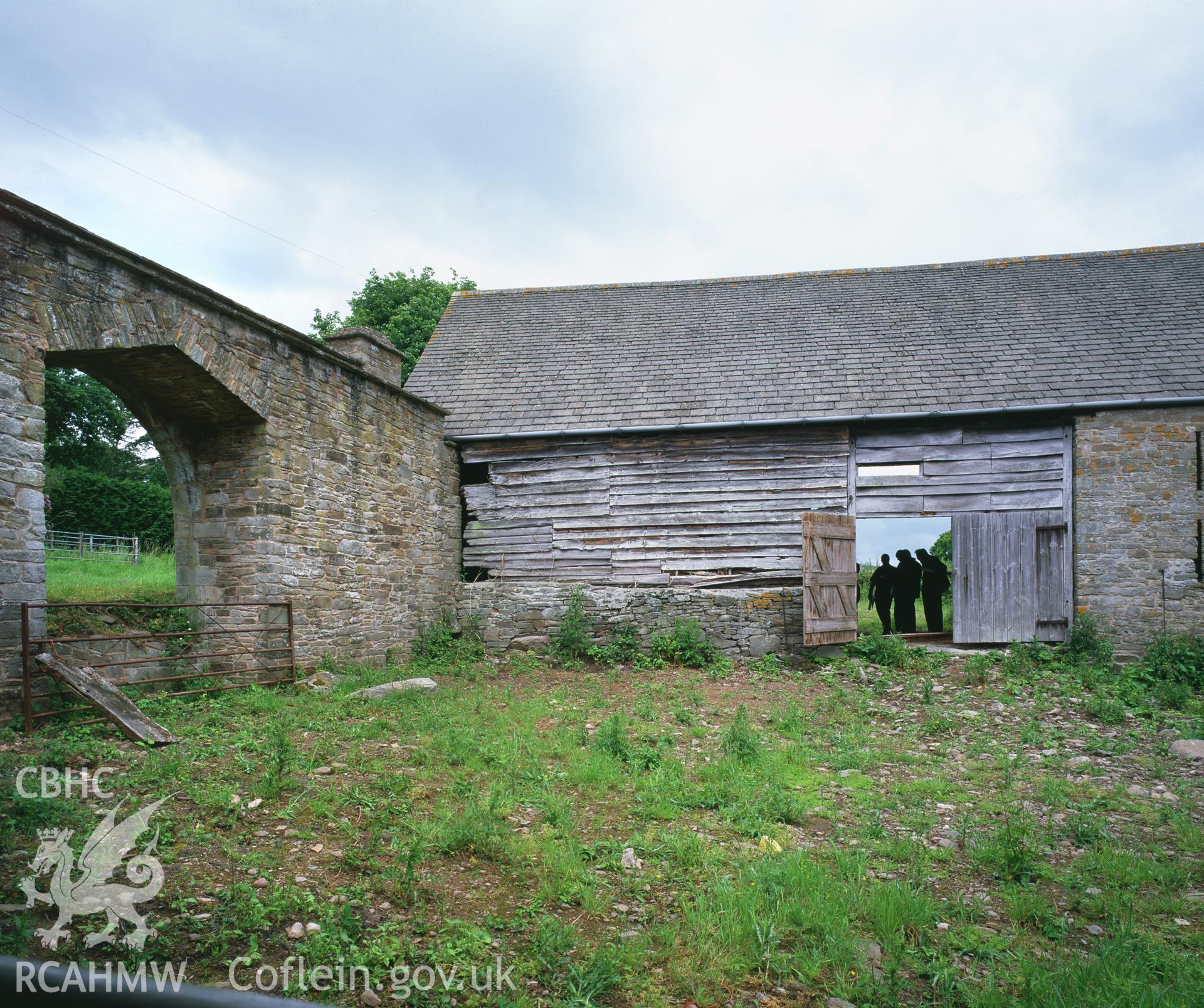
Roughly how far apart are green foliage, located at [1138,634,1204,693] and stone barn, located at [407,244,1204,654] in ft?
1.03

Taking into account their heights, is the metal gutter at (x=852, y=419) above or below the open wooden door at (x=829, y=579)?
above

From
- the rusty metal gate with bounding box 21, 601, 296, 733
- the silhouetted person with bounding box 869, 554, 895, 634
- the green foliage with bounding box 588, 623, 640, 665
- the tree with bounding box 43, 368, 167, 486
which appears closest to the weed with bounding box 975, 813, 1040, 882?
the rusty metal gate with bounding box 21, 601, 296, 733

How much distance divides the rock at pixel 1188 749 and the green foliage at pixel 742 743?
382 centimetres

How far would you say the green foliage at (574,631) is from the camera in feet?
38.0

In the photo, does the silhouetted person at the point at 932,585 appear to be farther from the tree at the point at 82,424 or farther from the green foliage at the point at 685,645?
the tree at the point at 82,424

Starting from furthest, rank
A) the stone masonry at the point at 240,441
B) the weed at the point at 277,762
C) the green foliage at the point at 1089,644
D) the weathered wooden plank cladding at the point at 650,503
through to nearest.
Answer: the weathered wooden plank cladding at the point at 650,503 < the green foliage at the point at 1089,644 < the stone masonry at the point at 240,441 < the weed at the point at 277,762

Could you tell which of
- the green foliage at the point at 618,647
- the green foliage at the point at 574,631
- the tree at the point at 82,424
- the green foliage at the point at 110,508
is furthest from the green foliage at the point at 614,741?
the tree at the point at 82,424

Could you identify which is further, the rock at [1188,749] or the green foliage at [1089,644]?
the green foliage at [1089,644]

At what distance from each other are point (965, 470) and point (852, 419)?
6.47ft

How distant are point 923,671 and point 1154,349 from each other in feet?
21.7

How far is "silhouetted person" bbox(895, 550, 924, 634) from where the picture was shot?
12.8 m

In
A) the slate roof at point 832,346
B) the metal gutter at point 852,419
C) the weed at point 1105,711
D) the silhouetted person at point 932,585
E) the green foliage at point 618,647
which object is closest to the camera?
the weed at point 1105,711

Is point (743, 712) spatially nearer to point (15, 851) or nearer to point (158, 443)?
point (15, 851)

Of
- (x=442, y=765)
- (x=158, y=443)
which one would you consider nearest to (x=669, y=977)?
(x=442, y=765)
